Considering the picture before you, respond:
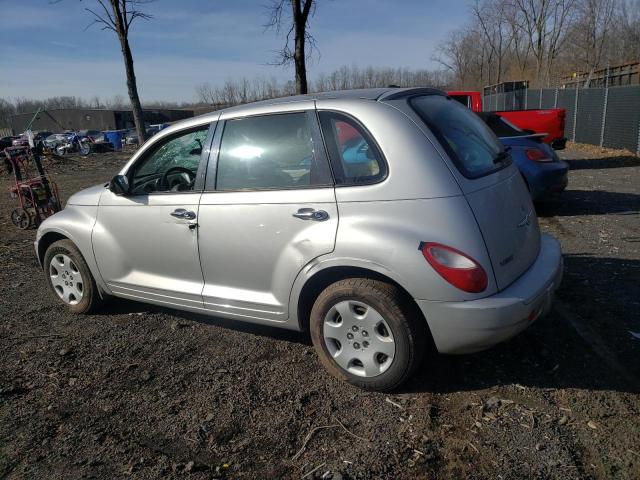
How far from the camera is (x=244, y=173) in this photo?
11.6 ft

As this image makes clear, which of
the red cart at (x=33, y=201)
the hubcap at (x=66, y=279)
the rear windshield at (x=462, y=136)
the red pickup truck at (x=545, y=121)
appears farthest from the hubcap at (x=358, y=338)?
the red pickup truck at (x=545, y=121)

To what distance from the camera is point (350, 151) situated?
3168 mm

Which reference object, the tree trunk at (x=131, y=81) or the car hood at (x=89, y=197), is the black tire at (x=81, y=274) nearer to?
the car hood at (x=89, y=197)

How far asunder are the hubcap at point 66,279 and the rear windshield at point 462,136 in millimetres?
3381

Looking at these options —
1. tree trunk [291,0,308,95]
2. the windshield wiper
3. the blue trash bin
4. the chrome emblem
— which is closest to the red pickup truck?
tree trunk [291,0,308,95]

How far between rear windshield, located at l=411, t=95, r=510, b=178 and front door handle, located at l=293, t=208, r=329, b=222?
0.83 metres

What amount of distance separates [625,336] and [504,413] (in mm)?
1409

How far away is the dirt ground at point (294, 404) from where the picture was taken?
2578 mm

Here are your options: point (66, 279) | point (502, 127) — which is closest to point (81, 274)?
point (66, 279)

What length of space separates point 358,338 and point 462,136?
1.48 m

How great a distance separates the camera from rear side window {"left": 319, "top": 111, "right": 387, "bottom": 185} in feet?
10.00

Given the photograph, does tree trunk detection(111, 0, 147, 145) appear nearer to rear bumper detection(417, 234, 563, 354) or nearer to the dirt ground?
the dirt ground

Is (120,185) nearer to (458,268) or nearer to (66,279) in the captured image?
(66,279)

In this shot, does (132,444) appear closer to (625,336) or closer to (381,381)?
(381,381)
